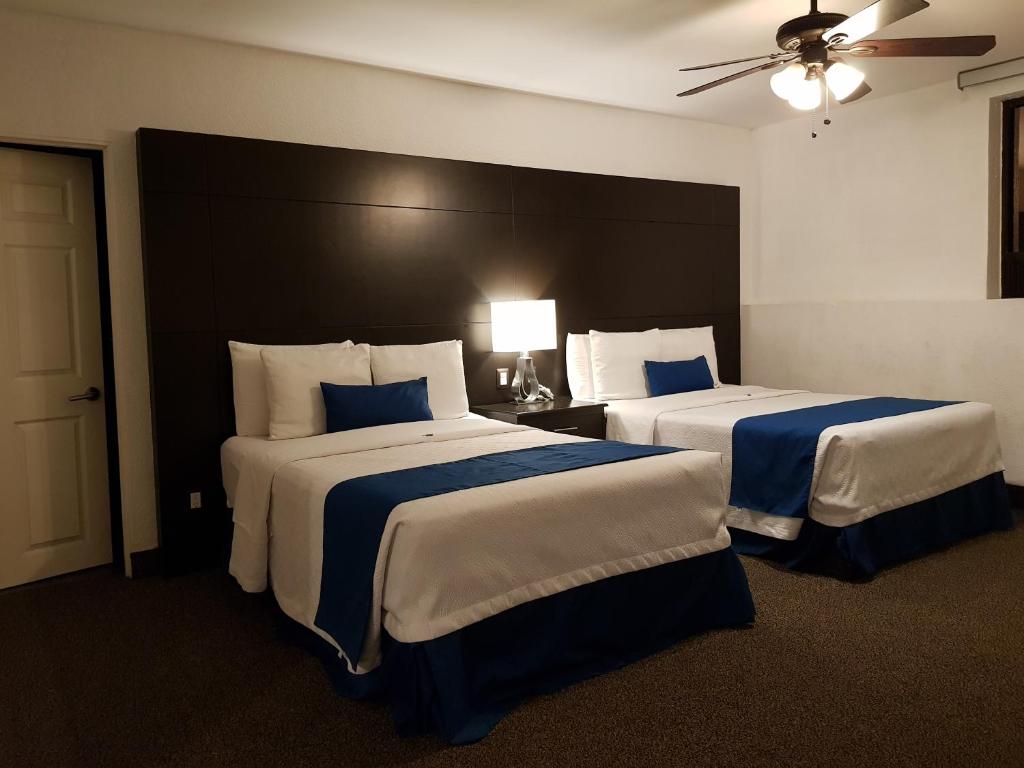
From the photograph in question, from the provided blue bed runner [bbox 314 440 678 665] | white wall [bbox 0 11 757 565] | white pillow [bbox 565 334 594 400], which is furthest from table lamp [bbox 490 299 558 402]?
blue bed runner [bbox 314 440 678 665]

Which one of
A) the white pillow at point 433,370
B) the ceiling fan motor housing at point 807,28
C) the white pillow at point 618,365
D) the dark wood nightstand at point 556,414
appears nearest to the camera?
the ceiling fan motor housing at point 807,28

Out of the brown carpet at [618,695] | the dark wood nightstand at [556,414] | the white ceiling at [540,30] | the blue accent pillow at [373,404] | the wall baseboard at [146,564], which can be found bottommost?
the brown carpet at [618,695]

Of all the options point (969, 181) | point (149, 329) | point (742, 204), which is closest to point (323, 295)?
point (149, 329)

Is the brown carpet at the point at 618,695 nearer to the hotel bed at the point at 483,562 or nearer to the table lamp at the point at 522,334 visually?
the hotel bed at the point at 483,562

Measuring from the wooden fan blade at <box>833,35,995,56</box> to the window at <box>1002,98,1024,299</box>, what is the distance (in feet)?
6.42

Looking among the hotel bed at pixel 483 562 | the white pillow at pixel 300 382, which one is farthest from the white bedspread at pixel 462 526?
the white pillow at pixel 300 382

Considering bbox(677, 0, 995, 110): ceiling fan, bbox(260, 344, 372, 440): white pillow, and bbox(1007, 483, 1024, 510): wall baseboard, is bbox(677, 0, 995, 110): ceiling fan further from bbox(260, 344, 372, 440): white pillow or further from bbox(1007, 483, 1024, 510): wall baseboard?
bbox(1007, 483, 1024, 510): wall baseboard

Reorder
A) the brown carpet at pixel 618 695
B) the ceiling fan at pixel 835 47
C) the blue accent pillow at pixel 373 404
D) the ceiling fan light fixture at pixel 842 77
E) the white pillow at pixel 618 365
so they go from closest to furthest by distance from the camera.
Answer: the brown carpet at pixel 618 695
the ceiling fan at pixel 835 47
the ceiling fan light fixture at pixel 842 77
the blue accent pillow at pixel 373 404
the white pillow at pixel 618 365

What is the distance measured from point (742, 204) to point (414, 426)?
3.57 meters

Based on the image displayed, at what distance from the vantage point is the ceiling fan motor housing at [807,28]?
306 centimetres

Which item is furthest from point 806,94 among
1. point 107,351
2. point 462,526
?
point 107,351

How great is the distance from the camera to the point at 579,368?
5051 millimetres

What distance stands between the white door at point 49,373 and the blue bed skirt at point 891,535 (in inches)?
125

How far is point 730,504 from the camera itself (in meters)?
3.93
